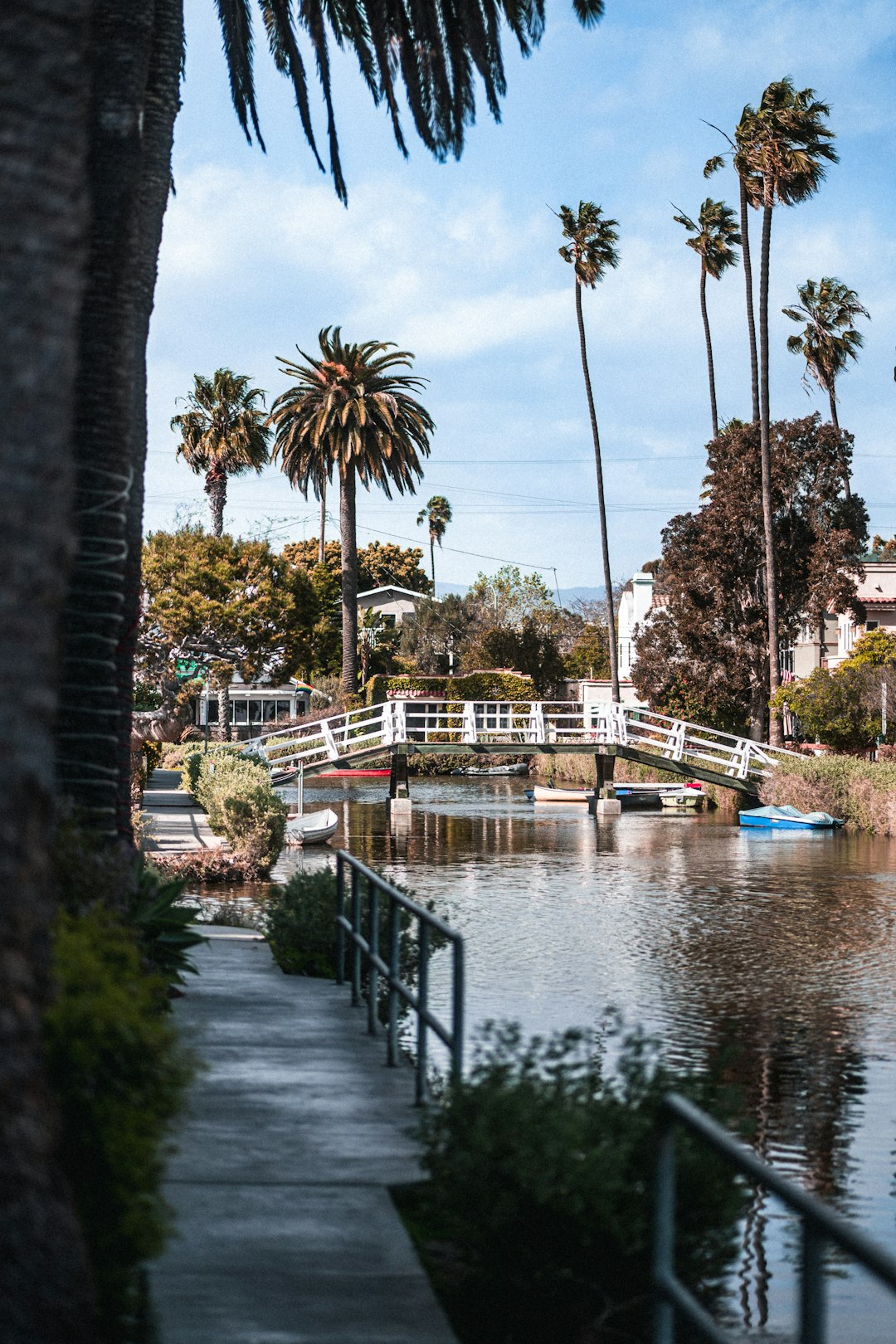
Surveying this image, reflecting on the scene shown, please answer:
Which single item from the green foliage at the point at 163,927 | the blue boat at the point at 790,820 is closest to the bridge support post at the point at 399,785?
the blue boat at the point at 790,820

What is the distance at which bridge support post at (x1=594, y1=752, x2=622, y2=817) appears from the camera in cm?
4159

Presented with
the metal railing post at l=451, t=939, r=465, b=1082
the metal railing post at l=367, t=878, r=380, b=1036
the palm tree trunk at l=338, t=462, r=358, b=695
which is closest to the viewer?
the metal railing post at l=451, t=939, r=465, b=1082

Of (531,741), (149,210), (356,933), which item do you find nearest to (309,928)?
(356,933)

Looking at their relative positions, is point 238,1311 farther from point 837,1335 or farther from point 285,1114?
point 837,1335

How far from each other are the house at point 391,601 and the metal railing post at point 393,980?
88.6 m

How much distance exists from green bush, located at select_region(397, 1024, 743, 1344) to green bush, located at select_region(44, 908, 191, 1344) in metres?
1.15

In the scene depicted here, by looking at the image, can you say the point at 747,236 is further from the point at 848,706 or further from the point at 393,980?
the point at 393,980

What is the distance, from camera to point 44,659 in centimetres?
374

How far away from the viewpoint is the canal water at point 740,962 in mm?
8695

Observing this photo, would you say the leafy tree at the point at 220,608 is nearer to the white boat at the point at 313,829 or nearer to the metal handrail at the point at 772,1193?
the white boat at the point at 313,829

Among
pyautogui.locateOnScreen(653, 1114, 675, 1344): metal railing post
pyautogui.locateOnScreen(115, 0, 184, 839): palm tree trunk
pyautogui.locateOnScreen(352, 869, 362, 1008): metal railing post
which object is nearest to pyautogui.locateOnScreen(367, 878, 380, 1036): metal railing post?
pyautogui.locateOnScreen(352, 869, 362, 1008): metal railing post

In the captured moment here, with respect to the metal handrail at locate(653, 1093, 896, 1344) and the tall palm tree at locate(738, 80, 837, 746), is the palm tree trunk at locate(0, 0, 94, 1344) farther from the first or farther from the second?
the tall palm tree at locate(738, 80, 837, 746)

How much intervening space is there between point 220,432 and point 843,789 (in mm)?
37490

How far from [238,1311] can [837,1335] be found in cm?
319
